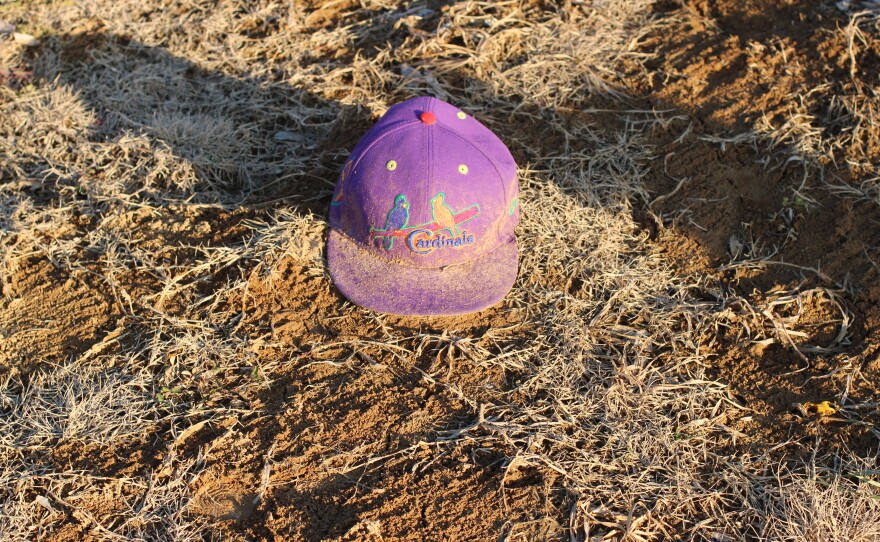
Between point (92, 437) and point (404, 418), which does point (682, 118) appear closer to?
point (404, 418)

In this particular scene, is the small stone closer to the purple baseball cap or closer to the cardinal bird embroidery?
the purple baseball cap

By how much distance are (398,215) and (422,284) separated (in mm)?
280

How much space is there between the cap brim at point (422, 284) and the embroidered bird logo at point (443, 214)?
0.18m

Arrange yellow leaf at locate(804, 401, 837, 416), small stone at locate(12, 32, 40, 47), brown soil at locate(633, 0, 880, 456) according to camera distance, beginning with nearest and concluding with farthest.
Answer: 1. yellow leaf at locate(804, 401, 837, 416)
2. brown soil at locate(633, 0, 880, 456)
3. small stone at locate(12, 32, 40, 47)

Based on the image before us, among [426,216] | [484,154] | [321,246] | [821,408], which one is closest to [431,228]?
[426,216]

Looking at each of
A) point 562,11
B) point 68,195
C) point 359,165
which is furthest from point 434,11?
point 68,195

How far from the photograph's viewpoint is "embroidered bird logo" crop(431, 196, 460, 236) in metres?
2.88

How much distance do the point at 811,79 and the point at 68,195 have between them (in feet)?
11.4

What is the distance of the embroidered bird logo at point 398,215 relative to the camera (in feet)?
9.50

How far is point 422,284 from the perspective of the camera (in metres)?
3.02

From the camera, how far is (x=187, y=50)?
4.40 meters

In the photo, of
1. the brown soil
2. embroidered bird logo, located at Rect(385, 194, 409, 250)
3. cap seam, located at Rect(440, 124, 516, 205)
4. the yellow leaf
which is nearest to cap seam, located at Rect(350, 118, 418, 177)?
cap seam, located at Rect(440, 124, 516, 205)

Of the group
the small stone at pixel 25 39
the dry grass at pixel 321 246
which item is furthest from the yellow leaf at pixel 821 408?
the small stone at pixel 25 39

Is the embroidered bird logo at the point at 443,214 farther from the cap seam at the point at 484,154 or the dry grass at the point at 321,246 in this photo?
the dry grass at the point at 321,246
